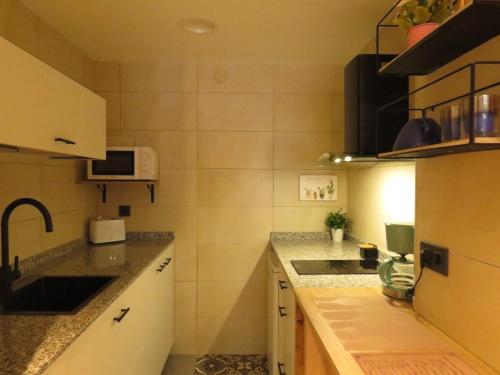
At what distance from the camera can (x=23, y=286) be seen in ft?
5.31

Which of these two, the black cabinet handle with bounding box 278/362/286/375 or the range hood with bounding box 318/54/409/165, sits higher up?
the range hood with bounding box 318/54/409/165

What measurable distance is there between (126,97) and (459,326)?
8.32 ft

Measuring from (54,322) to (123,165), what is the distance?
56.1 inches

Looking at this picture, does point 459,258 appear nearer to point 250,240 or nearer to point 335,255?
point 335,255

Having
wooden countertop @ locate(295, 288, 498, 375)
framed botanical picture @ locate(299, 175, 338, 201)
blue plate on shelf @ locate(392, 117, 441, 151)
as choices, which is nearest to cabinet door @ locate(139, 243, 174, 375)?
wooden countertop @ locate(295, 288, 498, 375)

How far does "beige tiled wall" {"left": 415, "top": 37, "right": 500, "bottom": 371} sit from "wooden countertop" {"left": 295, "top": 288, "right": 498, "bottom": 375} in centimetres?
3

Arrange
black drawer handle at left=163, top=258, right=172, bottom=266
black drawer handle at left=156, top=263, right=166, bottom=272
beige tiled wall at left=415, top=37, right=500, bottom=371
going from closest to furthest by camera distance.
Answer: beige tiled wall at left=415, top=37, right=500, bottom=371 → black drawer handle at left=156, top=263, right=166, bottom=272 → black drawer handle at left=163, top=258, right=172, bottom=266

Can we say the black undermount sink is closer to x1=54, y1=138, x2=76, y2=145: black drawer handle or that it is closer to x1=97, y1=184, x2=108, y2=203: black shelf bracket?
x1=54, y1=138, x2=76, y2=145: black drawer handle

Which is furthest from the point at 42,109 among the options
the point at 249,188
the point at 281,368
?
the point at 281,368

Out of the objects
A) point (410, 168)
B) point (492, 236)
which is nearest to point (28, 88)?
point (492, 236)

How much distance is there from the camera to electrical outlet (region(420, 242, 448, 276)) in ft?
3.88

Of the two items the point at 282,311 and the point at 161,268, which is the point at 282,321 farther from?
the point at 161,268

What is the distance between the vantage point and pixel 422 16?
1159mm

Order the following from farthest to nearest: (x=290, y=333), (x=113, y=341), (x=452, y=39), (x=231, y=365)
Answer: (x=231, y=365) → (x=290, y=333) → (x=113, y=341) → (x=452, y=39)
